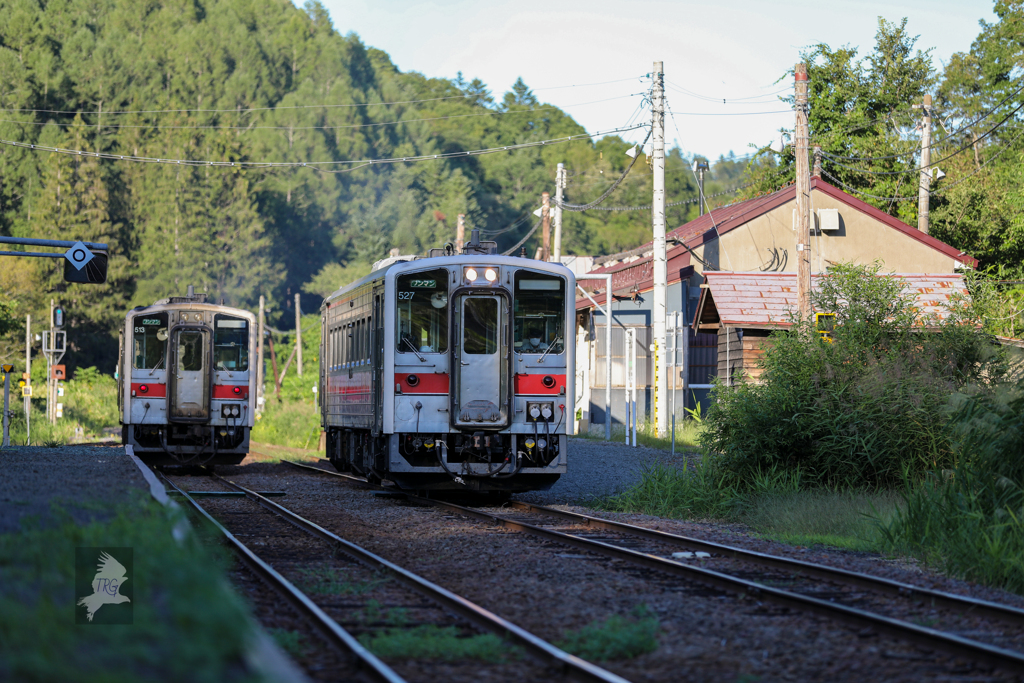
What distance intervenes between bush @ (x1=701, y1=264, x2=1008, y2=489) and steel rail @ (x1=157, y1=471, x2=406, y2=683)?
771cm

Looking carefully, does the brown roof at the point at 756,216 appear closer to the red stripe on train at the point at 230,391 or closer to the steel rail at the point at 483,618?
the red stripe on train at the point at 230,391

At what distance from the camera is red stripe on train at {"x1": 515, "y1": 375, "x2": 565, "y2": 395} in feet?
49.2

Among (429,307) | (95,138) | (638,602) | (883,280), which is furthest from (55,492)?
(95,138)

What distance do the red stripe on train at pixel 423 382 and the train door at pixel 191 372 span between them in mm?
8694

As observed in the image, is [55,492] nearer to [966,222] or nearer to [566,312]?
[566,312]

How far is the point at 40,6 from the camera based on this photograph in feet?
317

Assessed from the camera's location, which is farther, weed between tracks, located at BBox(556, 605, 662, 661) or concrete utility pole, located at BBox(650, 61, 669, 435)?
concrete utility pole, located at BBox(650, 61, 669, 435)

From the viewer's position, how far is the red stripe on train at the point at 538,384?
1501 centimetres

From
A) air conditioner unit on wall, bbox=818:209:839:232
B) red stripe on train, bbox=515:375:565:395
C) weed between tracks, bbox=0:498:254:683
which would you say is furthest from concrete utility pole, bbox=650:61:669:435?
weed between tracks, bbox=0:498:254:683

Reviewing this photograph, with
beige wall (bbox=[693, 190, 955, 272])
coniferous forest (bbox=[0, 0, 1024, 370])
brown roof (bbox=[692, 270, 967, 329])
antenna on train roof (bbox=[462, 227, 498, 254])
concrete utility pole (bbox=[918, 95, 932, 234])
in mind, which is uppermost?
coniferous forest (bbox=[0, 0, 1024, 370])

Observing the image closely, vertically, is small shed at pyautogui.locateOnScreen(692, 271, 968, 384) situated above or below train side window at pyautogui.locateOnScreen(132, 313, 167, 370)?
above

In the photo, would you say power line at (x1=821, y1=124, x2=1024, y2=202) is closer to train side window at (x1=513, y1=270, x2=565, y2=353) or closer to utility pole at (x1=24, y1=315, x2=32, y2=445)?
train side window at (x1=513, y1=270, x2=565, y2=353)

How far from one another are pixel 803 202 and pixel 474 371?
10.9 meters

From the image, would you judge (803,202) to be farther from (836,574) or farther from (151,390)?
(836,574)
